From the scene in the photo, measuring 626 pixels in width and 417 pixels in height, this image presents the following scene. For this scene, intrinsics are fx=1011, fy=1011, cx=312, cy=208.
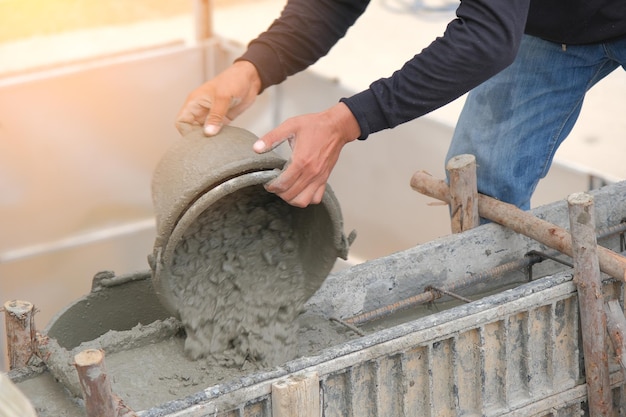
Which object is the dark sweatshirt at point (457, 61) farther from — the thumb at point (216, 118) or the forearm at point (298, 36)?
→ the forearm at point (298, 36)

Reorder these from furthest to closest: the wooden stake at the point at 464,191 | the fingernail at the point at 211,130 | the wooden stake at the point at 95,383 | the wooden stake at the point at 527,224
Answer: the wooden stake at the point at 464,191
the wooden stake at the point at 527,224
the fingernail at the point at 211,130
the wooden stake at the point at 95,383

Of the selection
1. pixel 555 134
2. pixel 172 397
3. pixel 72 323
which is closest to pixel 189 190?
pixel 172 397

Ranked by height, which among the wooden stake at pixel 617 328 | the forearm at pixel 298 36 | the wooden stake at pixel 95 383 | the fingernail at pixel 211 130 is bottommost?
the wooden stake at pixel 617 328

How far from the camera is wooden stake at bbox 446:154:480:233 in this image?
135 inches

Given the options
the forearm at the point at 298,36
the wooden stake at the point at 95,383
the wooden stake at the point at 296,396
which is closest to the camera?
the wooden stake at the point at 95,383

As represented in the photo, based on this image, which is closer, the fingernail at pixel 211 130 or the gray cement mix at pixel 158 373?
the gray cement mix at pixel 158 373

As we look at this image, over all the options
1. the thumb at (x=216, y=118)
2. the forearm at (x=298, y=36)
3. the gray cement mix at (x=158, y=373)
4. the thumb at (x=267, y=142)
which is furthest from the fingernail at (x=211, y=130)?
the gray cement mix at (x=158, y=373)

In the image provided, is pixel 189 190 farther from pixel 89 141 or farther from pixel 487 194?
pixel 89 141

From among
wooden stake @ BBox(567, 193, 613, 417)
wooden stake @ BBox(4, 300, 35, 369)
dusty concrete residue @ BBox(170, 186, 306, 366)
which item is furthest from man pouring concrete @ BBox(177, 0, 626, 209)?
wooden stake @ BBox(4, 300, 35, 369)

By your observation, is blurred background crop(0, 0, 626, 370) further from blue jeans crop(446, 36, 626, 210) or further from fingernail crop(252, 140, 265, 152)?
fingernail crop(252, 140, 265, 152)

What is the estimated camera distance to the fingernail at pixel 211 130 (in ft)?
9.29

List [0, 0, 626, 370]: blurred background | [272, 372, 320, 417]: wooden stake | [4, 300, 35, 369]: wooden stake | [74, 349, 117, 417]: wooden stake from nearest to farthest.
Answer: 1. [74, 349, 117, 417]: wooden stake
2. [272, 372, 320, 417]: wooden stake
3. [4, 300, 35, 369]: wooden stake
4. [0, 0, 626, 370]: blurred background

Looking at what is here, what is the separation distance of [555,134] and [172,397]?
1678 mm

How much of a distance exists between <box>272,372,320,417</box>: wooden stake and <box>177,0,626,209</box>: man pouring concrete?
530mm
